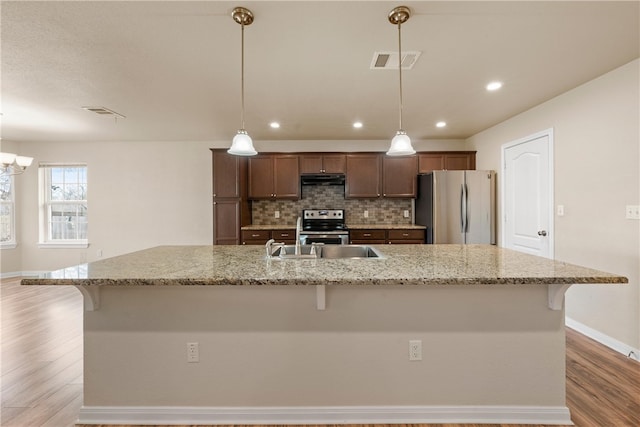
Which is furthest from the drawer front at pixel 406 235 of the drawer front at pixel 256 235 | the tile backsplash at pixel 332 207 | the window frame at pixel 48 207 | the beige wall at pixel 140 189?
the window frame at pixel 48 207

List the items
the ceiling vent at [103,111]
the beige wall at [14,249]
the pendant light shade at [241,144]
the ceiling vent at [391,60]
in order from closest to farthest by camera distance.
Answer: the pendant light shade at [241,144], the ceiling vent at [391,60], the ceiling vent at [103,111], the beige wall at [14,249]

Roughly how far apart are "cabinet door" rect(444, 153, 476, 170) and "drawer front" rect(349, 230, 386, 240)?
1513 mm

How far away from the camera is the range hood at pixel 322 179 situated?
15.7 ft

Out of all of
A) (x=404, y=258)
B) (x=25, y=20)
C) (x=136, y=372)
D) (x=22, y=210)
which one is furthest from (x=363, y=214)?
(x=22, y=210)

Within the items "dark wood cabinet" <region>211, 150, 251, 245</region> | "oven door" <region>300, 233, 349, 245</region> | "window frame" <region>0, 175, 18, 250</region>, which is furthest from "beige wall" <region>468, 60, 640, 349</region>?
"window frame" <region>0, 175, 18, 250</region>

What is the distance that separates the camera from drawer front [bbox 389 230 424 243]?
4566mm

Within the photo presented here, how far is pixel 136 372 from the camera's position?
1.71 metres

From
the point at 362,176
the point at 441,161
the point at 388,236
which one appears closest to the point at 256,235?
the point at 362,176

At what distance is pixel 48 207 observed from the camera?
5348mm

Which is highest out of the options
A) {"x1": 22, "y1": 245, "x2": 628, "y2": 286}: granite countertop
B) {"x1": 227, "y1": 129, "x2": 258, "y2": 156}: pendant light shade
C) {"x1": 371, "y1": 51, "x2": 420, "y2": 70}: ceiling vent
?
{"x1": 371, "y1": 51, "x2": 420, "y2": 70}: ceiling vent

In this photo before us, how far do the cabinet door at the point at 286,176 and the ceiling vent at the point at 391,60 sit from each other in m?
2.53

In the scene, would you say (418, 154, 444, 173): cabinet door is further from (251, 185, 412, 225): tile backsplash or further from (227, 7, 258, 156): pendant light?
(227, 7, 258, 156): pendant light

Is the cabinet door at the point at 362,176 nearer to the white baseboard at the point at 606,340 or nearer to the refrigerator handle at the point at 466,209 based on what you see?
the refrigerator handle at the point at 466,209

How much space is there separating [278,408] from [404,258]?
44.9 inches
